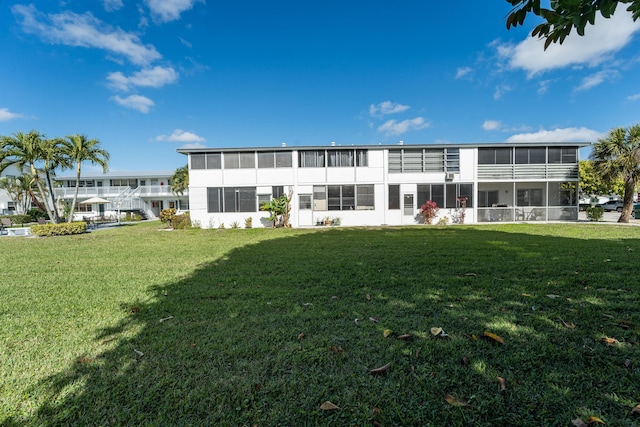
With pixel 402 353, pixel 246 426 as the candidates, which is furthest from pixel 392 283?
pixel 246 426

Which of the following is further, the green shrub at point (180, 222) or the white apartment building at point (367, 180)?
the white apartment building at point (367, 180)

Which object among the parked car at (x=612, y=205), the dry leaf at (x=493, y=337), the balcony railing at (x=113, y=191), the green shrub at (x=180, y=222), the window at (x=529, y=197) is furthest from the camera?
the balcony railing at (x=113, y=191)

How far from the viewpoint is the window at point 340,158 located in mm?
19641

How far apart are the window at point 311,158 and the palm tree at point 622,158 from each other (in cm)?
1597

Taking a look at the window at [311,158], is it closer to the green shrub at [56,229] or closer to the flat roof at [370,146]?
the flat roof at [370,146]

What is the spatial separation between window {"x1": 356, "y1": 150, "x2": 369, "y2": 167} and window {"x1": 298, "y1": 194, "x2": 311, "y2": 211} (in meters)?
3.86

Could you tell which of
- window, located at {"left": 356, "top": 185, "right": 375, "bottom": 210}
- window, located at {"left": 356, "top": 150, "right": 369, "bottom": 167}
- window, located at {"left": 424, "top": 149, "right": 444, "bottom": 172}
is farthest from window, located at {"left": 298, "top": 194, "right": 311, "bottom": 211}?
window, located at {"left": 424, "top": 149, "right": 444, "bottom": 172}

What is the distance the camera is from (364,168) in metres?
19.7

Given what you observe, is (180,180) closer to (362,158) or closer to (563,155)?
(362,158)

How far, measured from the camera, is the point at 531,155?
1962cm

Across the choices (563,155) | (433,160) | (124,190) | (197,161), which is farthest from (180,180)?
(563,155)

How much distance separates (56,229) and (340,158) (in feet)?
54.5

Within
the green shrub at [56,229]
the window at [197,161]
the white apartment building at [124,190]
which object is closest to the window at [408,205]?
the window at [197,161]

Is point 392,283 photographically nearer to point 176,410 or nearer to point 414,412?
point 414,412
